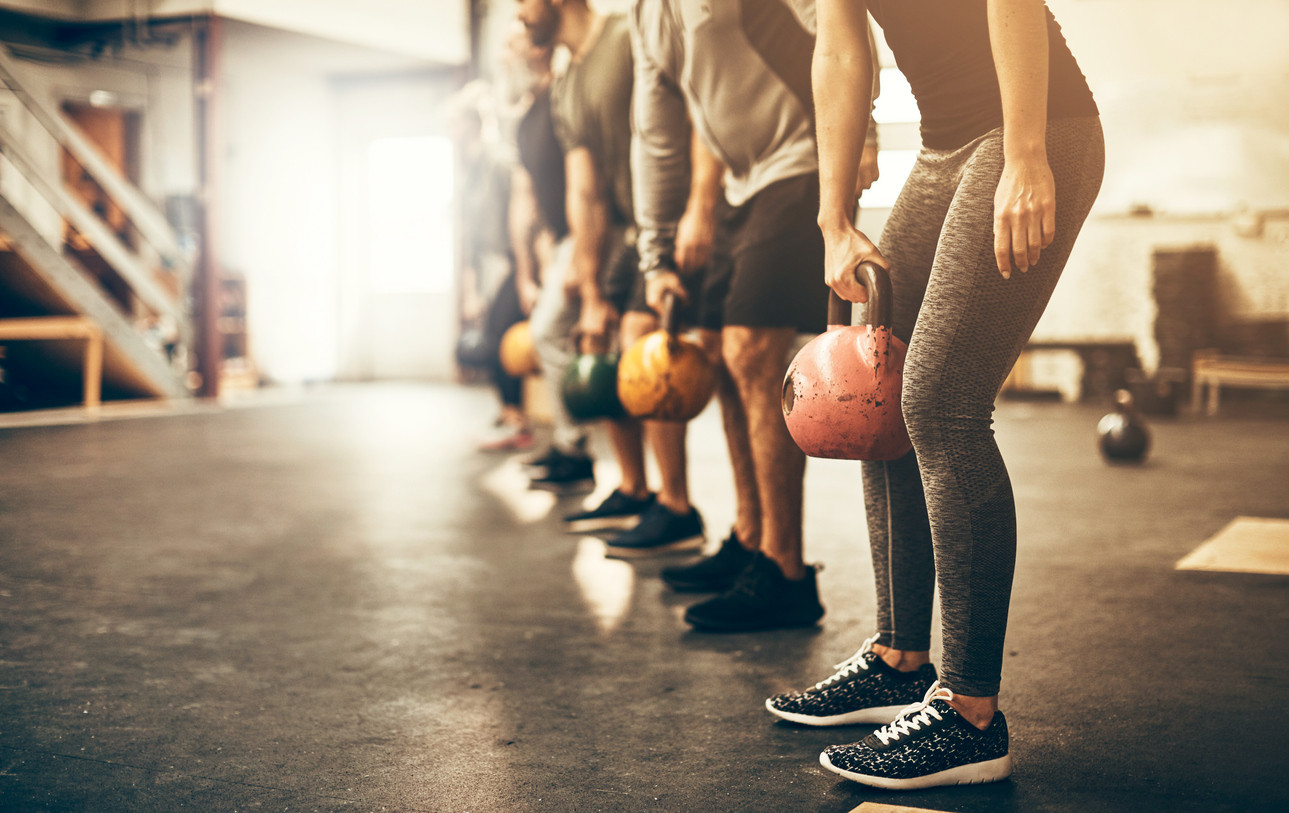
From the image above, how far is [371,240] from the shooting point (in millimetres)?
12930

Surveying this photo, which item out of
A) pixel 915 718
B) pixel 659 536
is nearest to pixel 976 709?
pixel 915 718

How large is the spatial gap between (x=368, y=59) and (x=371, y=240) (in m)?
2.00

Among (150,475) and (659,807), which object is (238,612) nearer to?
(659,807)

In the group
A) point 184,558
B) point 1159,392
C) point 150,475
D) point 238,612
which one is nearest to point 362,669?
point 238,612

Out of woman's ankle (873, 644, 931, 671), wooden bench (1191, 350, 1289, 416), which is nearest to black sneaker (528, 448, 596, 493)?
woman's ankle (873, 644, 931, 671)

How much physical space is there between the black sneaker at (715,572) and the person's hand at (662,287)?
58 centimetres

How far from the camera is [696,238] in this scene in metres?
2.65

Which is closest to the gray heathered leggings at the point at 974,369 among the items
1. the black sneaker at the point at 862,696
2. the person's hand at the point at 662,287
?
the black sneaker at the point at 862,696

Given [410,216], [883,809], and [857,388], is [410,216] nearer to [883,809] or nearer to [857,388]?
[857,388]

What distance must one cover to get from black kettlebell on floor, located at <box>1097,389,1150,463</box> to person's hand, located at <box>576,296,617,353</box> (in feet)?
9.32

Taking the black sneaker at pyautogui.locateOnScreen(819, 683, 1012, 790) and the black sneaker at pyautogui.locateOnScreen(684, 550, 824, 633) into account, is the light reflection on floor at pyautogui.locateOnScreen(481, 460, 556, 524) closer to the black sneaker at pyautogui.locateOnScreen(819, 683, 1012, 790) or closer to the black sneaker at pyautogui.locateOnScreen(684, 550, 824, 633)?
the black sneaker at pyautogui.locateOnScreen(684, 550, 824, 633)

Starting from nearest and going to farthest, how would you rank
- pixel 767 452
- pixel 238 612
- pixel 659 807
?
pixel 659 807 → pixel 767 452 → pixel 238 612

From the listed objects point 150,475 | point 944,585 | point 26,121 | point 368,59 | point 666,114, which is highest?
point 368,59

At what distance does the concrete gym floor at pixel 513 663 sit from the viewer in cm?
152
